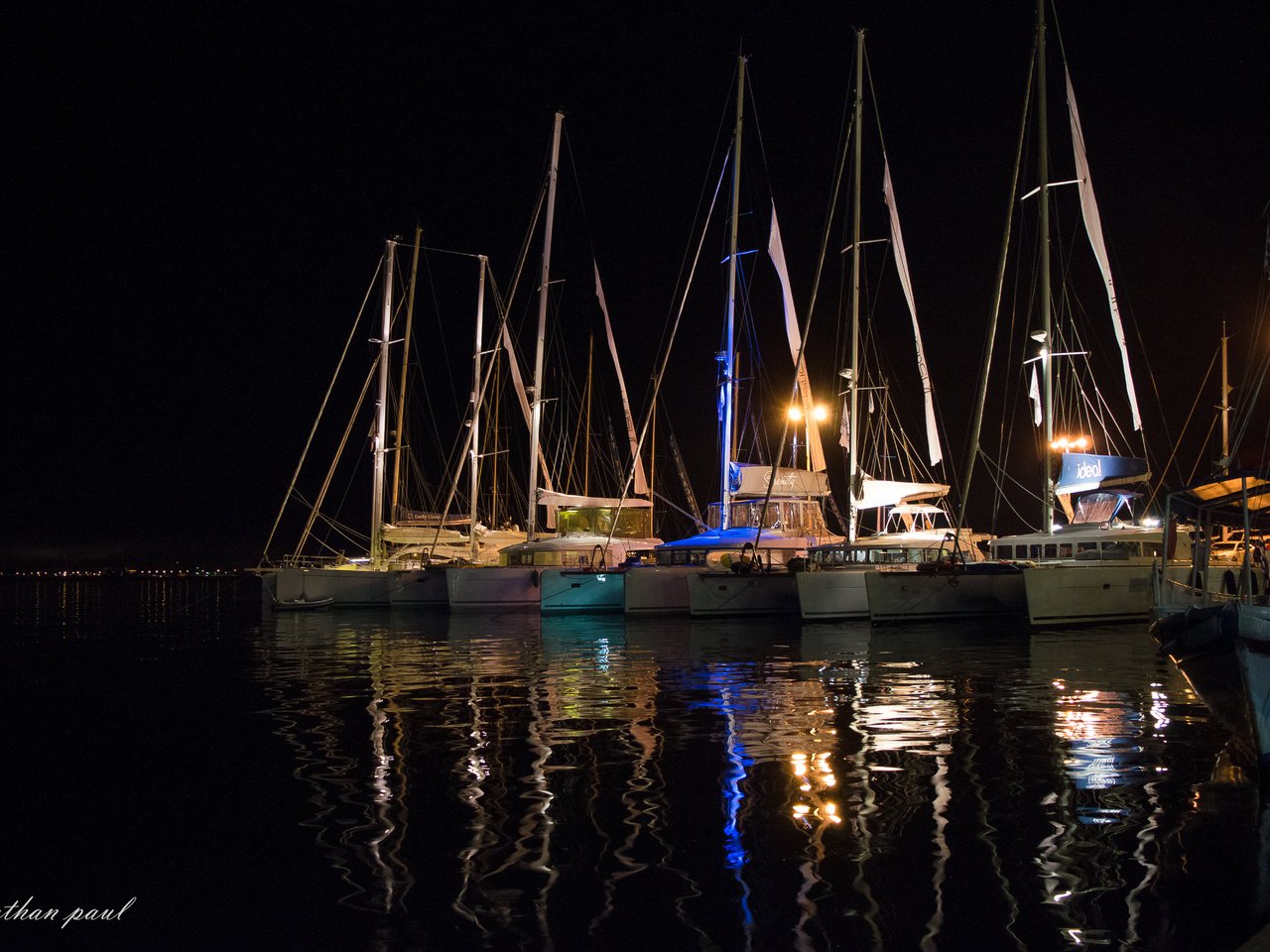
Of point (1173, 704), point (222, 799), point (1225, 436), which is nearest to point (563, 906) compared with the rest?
point (222, 799)

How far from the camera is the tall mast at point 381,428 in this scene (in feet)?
177

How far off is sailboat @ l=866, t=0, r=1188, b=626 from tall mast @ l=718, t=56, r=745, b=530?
1159 centimetres

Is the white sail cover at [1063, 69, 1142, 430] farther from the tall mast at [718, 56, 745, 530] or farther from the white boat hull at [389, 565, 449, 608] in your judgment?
the white boat hull at [389, 565, 449, 608]

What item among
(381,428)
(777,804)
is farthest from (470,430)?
(777,804)

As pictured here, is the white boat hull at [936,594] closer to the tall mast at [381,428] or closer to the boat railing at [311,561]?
the tall mast at [381,428]


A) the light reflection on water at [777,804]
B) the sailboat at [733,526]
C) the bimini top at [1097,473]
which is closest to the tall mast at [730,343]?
the sailboat at [733,526]

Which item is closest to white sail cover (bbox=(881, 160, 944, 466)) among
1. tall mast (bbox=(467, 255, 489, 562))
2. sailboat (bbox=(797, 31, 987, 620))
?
sailboat (bbox=(797, 31, 987, 620))

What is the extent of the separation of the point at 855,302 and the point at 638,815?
112 feet

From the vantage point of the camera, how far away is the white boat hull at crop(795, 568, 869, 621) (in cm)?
3528

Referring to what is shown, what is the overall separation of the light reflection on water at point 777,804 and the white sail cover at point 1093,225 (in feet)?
59.0

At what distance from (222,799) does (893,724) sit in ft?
27.9

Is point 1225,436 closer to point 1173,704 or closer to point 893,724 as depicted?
point 1173,704

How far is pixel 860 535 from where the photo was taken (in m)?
46.5

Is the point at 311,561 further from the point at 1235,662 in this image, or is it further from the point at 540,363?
the point at 1235,662
